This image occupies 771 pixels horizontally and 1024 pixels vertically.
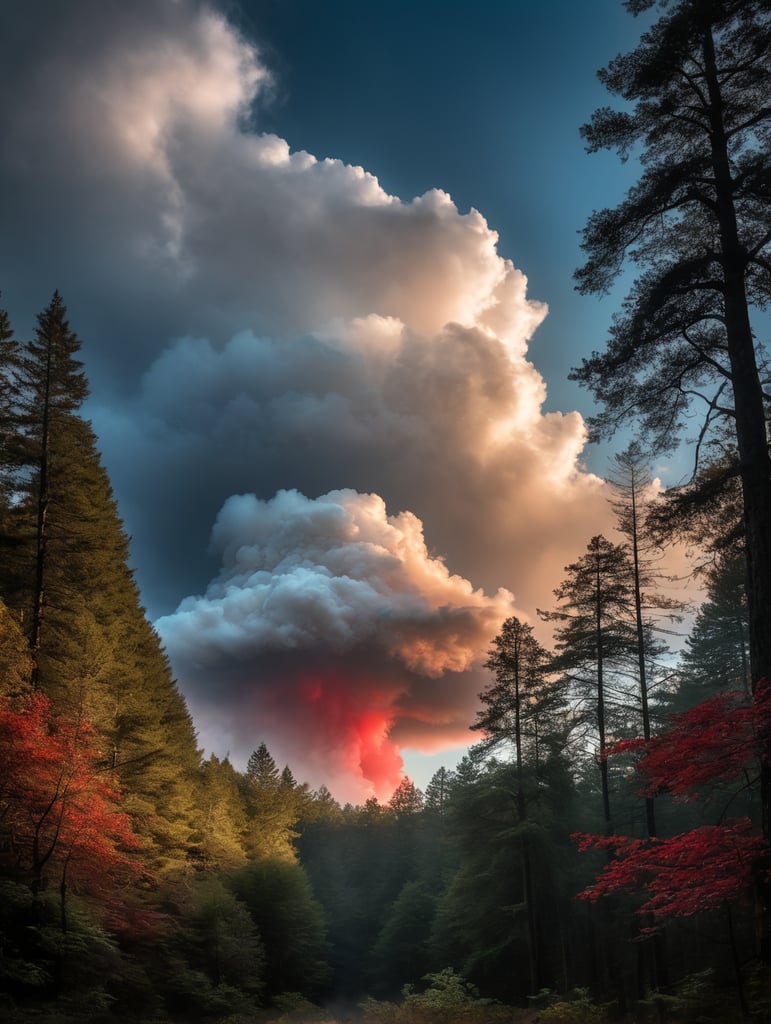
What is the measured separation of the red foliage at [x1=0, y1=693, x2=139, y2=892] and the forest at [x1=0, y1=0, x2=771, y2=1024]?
0.08 m

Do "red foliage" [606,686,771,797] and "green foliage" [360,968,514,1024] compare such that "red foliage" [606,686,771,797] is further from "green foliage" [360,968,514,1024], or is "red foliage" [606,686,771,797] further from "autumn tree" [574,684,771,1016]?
"green foliage" [360,968,514,1024]

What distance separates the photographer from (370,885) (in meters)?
63.7

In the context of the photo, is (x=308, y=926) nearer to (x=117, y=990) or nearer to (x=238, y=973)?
(x=238, y=973)

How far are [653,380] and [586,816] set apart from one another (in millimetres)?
26665

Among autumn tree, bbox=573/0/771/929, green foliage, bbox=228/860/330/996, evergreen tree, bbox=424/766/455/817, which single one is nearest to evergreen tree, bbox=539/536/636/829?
autumn tree, bbox=573/0/771/929

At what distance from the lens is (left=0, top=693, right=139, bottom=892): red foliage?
1653 centimetres

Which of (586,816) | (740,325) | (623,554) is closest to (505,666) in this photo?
(623,554)

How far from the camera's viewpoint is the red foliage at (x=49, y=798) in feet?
54.2

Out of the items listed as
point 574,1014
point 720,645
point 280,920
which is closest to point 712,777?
point 574,1014

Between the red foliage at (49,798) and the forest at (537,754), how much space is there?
8cm

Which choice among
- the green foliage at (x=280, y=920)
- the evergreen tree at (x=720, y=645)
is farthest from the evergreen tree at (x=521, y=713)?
the green foliage at (x=280, y=920)

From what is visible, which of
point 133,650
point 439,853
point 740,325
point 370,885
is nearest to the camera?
point 740,325

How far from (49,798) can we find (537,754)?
20.1m

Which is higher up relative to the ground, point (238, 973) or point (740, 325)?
point (740, 325)
